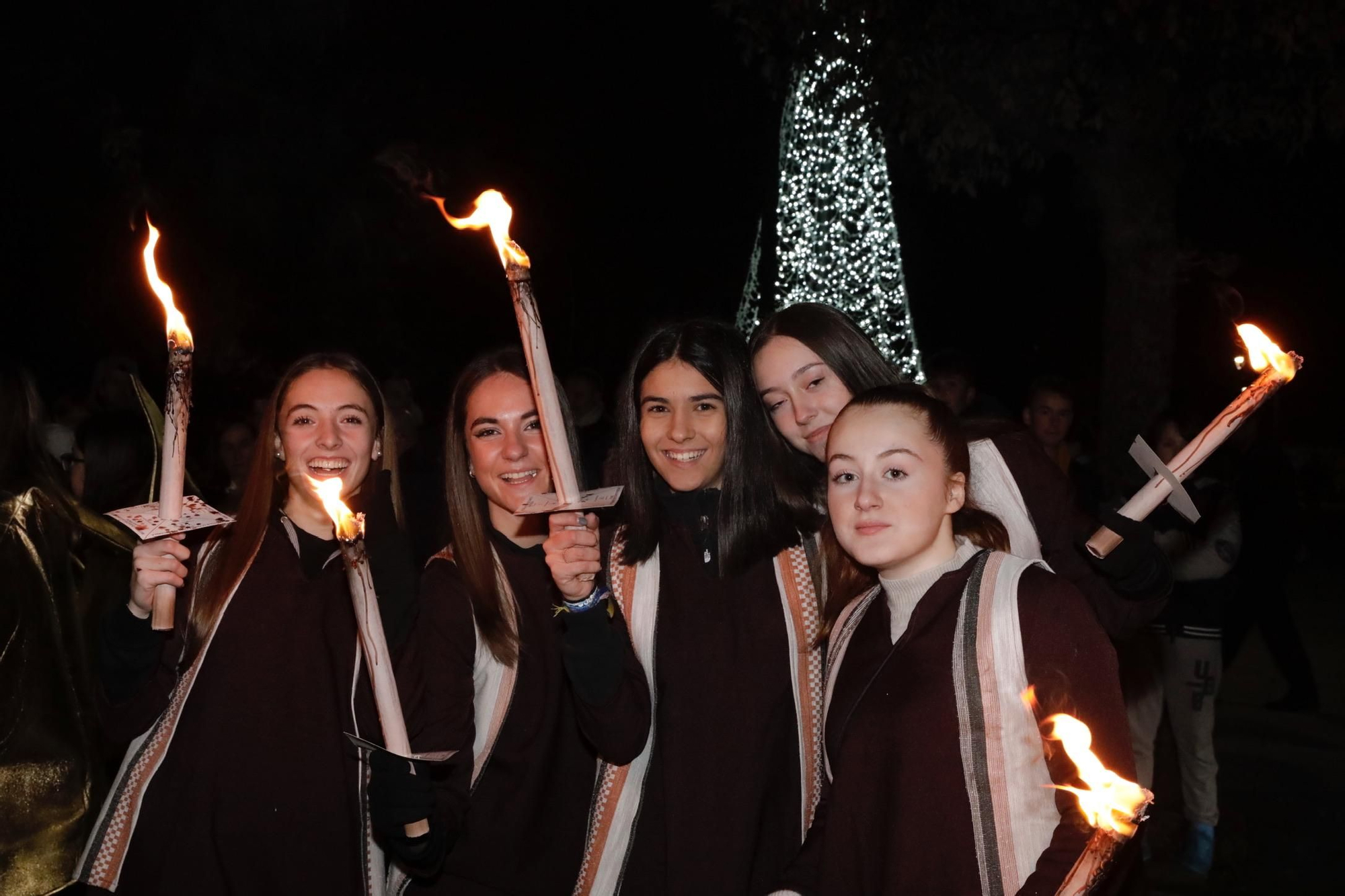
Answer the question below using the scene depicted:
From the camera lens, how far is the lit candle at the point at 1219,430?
2.59m

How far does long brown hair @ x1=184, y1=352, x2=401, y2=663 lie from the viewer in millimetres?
3359

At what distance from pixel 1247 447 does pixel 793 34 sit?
458 cm

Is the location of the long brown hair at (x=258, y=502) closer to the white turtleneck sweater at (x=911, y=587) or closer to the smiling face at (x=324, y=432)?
the smiling face at (x=324, y=432)

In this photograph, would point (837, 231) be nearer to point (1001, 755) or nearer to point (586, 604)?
point (586, 604)

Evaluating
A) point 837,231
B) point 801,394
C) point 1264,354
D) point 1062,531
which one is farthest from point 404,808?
point 837,231

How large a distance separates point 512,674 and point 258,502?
Answer: 84cm

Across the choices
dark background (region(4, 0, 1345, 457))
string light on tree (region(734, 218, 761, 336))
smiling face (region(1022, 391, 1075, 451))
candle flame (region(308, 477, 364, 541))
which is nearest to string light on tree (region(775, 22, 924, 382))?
dark background (region(4, 0, 1345, 457))

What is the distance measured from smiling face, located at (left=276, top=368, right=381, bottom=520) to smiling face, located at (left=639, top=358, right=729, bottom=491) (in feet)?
2.51

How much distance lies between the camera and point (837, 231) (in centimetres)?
1256

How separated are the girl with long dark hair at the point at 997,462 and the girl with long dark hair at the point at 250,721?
1.12 metres

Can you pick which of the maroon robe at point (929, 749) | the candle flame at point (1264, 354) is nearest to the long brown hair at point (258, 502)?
the maroon robe at point (929, 749)

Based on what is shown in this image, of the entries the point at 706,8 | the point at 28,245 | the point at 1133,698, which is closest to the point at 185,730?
the point at 1133,698

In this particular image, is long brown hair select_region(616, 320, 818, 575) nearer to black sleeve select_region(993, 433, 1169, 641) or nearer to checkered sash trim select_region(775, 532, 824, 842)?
checkered sash trim select_region(775, 532, 824, 842)

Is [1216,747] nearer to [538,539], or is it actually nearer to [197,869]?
[538,539]
